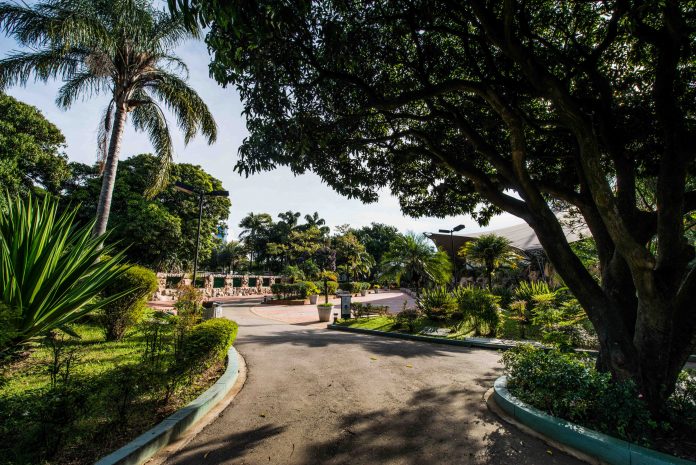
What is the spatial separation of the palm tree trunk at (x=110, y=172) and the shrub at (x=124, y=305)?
10.2 ft

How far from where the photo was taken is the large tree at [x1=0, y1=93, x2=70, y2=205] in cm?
2056

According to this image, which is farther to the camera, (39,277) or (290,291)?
(290,291)

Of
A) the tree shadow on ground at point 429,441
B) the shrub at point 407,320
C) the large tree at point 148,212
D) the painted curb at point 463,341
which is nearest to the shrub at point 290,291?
the large tree at point 148,212

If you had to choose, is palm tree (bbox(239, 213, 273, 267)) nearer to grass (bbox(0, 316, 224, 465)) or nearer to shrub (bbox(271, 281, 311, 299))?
shrub (bbox(271, 281, 311, 299))

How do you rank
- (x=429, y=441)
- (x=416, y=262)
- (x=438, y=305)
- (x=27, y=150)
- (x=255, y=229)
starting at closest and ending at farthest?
(x=429, y=441), (x=438, y=305), (x=416, y=262), (x=27, y=150), (x=255, y=229)

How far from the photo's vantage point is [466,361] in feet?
25.2

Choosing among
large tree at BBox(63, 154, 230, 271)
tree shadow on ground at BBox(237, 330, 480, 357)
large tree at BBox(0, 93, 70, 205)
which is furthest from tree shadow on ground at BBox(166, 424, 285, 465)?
large tree at BBox(63, 154, 230, 271)

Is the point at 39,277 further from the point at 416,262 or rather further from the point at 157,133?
the point at 416,262

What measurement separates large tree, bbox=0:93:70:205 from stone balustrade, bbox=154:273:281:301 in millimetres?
10038

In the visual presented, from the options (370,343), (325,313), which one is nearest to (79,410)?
(370,343)

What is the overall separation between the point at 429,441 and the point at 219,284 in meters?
30.8

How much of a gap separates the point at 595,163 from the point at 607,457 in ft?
10.7

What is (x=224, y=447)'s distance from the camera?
3.55 m

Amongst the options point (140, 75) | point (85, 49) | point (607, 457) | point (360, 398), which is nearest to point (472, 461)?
point (607, 457)
